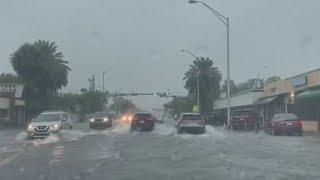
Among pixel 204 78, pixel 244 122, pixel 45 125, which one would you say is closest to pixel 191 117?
pixel 244 122

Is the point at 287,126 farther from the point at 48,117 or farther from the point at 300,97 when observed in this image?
the point at 48,117

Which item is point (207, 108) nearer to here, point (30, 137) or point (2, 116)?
point (2, 116)

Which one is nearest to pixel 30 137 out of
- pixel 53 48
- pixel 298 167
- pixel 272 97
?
pixel 298 167

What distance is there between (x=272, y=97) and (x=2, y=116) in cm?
3621

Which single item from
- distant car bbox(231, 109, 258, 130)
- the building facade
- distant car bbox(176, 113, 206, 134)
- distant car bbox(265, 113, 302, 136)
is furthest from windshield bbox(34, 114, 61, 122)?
the building facade

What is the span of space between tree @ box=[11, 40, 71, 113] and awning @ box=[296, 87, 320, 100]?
Result: 43.9 metres

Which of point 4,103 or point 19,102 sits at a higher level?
point 19,102

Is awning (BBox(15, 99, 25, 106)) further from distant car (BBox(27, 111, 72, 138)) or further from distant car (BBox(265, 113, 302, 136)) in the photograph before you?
distant car (BBox(27, 111, 72, 138))

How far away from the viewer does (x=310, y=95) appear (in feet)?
194

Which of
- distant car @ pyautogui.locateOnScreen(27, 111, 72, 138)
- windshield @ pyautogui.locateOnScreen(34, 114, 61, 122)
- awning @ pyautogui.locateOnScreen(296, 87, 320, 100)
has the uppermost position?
awning @ pyautogui.locateOnScreen(296, 87, 320, 100)

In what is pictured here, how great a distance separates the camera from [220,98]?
134250mm

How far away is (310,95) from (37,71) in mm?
48280

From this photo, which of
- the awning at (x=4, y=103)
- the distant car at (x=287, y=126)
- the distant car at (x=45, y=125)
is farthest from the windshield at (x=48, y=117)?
the awning at (x=4, y=103)

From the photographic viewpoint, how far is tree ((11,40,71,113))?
97625mm
